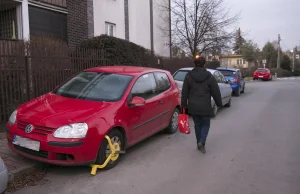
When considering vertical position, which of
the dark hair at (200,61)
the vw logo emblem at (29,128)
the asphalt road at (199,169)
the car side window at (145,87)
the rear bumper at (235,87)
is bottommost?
the asphalt road at (199,169)

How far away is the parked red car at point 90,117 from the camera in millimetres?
4312

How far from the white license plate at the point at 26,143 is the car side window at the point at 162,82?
116 inches

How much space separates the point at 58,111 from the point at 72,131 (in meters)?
0.53

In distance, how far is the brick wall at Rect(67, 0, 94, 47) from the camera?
1302 cm

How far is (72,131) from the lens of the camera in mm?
4301

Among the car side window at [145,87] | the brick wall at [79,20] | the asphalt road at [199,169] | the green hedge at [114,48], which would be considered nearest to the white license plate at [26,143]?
the asphalt road at [199,169]

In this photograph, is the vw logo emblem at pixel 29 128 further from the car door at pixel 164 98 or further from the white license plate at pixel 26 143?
the car door at pixel 164 98

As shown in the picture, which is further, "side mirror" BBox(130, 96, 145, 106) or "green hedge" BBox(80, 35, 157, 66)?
"green hedge" BBox(80, 35, 157, 66)

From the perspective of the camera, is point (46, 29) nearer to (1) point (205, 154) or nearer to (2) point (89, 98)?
(2) point (89, 98)

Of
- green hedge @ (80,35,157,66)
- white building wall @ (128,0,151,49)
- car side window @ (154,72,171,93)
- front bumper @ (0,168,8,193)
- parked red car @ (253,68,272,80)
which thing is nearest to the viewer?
front bumper @ (0,168,8,193)

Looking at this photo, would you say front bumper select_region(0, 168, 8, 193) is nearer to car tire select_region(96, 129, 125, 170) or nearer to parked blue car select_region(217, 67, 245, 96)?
car tire select_region(96, 129, 125, 170)

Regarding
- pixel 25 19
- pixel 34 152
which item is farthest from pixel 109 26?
pixel 34 152

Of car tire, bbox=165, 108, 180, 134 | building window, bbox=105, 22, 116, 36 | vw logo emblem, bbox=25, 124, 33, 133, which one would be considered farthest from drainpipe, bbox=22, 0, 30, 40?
vw logo emblem, bbox=25, 124, 33, 133

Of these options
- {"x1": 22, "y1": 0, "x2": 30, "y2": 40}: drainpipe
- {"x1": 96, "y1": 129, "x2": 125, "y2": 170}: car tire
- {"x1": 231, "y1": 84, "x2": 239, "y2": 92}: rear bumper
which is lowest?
{"x1": 96, "y1": 129, "x2": 125, "y2": 170}: car tire
